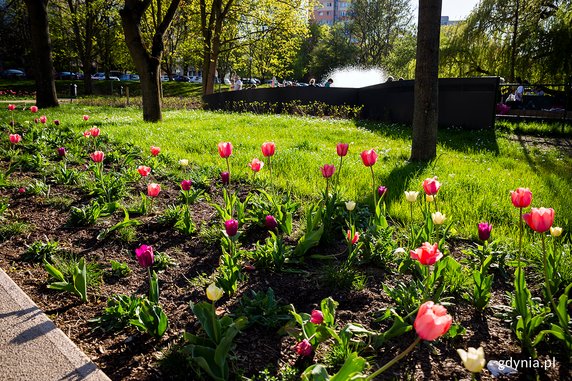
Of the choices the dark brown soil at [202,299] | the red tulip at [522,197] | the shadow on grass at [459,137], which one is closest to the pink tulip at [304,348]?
the dark brown soil at [202,299]

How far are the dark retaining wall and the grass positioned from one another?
2.62 feet

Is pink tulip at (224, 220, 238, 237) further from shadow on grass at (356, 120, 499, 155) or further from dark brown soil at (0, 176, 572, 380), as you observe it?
shadow on grass at (356, 120, 499, 155)

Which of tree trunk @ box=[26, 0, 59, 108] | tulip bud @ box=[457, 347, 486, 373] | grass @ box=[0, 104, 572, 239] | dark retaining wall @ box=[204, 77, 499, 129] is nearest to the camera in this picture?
tulip bud @ box=[457, 347, 486, 373]

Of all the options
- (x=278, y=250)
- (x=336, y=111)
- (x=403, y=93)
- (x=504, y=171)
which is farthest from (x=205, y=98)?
(x=278, y=250)

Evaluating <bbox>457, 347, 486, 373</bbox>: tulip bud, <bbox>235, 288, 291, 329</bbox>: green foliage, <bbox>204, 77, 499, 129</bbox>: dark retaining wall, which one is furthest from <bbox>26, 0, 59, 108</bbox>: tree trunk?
<bbox>457, 347, 486, 373</bbox>: tulip bud

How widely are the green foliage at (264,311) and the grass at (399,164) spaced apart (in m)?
1.91

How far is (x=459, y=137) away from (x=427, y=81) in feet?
12.6

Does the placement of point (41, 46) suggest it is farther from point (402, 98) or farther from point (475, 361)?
point (475, 361)

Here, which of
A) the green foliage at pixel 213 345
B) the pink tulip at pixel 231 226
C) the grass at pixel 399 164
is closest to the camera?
the green foliage at pixel 213 345

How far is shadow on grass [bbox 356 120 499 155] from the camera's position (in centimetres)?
822

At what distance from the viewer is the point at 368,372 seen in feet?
6.45

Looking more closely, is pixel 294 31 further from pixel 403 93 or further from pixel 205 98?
pixel 403 93

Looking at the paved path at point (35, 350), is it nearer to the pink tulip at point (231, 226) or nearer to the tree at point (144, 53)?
the pink tulip at point (231, 226)

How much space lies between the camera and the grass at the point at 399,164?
417cm
